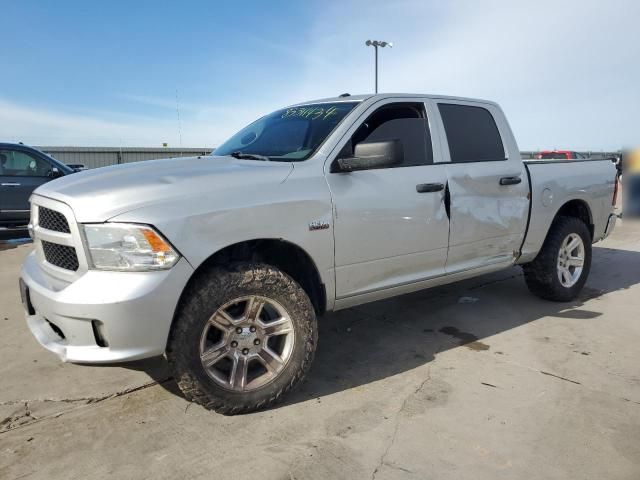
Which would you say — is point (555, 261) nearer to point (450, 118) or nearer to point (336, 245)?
point (450, 118)

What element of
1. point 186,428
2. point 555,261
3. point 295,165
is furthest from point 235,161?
point 555,261

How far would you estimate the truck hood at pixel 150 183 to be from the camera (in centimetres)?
250

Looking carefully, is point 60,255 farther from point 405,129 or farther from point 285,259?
point 405,129

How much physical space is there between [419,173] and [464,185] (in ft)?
1.54

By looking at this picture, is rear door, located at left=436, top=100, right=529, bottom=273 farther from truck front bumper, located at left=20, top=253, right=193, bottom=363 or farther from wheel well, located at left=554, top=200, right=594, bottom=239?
truck front bumper, located at left=20, top=253, right=193, bottom=363

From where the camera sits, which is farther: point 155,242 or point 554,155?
point 554,155

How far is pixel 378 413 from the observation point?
2883 millimetres

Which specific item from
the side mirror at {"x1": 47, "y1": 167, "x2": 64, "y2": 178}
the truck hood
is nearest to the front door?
the truck hood

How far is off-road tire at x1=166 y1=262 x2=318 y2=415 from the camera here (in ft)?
8.61

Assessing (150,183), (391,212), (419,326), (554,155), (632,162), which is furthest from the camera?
(554,155)

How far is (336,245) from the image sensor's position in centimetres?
312

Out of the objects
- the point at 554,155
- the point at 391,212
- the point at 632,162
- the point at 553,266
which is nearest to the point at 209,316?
the point at 391,212

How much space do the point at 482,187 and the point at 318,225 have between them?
1.65m

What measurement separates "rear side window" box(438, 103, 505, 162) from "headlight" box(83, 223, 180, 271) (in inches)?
95.6
